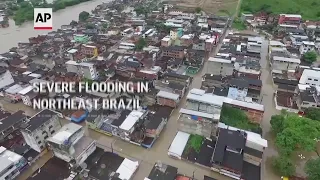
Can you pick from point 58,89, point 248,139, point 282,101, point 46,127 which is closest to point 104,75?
point 58,89

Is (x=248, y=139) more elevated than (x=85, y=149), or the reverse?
(x=248, y=139)

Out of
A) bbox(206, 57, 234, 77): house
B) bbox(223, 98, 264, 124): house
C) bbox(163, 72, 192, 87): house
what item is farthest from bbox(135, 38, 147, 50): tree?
bbox(223, 98, 264, 124): house

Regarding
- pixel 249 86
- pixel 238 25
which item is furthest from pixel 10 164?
pixel 238 25

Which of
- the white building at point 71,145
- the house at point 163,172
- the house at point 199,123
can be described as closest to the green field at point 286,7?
the house at point 199,123

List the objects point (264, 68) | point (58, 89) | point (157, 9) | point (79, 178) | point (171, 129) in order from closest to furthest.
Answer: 1. point (79, 178)
2. point (171, 129)
3. point (58, 89)
4. point (264, 68)
5. point (157, 9)

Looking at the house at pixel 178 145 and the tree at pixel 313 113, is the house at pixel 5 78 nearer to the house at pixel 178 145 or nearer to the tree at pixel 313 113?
the house at pixel 178 145

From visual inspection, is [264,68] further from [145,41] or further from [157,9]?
[157,9]

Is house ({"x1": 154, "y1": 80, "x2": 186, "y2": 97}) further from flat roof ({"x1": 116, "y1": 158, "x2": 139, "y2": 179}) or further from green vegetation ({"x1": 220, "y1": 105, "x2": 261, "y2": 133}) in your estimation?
flat roof ({"x1": 116, "y1": 158, "x2": 139, "y2": 179})
